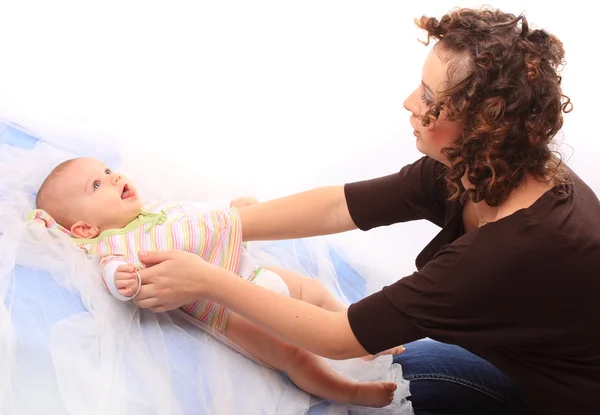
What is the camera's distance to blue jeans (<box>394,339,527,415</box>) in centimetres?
190

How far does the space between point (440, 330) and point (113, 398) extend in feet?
1.92

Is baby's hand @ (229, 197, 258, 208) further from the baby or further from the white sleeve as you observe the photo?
the white sleeve

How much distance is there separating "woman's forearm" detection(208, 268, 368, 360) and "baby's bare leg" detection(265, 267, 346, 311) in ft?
1.20

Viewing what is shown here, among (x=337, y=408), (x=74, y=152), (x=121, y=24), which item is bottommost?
(x=337, y=408)

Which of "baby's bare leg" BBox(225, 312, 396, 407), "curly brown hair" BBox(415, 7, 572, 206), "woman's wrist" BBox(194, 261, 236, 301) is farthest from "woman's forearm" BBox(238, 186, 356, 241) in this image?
"curly brown hair" BBox(415, 7, 572, 206)

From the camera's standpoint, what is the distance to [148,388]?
1526mm

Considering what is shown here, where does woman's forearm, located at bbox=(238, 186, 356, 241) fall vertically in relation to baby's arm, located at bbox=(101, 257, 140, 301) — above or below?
above

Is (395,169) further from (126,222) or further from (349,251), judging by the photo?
(126,222)

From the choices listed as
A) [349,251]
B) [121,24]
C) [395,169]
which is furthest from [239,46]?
[349,251]

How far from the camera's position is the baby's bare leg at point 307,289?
1.98m

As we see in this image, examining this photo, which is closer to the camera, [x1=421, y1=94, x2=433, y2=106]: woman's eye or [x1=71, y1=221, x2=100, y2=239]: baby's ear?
[x1=421, y1=94, x2=433, y2=106]: woman's eye

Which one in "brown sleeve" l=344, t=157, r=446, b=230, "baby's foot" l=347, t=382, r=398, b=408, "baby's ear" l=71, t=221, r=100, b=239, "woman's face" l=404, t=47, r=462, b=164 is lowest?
"baby's foot" l=347, t=382, r=398, b=408

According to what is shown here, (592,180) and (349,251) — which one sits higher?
(592,180)

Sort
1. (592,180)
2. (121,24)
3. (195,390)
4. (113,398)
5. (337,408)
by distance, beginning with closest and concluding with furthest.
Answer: (113,398) < (195,390) < (337,408) < (121,24) < (592,180)
